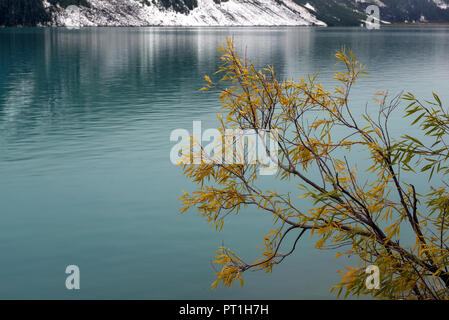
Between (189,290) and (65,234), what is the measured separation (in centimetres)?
677

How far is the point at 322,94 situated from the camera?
38.8 feet

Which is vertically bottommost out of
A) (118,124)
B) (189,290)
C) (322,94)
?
(189,290)

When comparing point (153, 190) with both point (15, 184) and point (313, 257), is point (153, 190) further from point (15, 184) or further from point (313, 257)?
point (313, 257)

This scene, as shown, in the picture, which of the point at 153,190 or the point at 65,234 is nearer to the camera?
the point at 65,234

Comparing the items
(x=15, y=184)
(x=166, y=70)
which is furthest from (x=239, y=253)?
(x=166, y=70)

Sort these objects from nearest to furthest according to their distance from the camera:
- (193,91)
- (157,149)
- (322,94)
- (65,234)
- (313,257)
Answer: (322,94) < (313,257) < (65,234) < (157,149) < (193,91)

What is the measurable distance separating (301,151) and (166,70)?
77762 millimetres

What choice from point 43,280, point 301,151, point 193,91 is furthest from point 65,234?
point 193,91

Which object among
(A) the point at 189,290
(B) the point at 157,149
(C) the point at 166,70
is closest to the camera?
(A) the point at 189,290

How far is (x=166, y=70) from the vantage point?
88.2m

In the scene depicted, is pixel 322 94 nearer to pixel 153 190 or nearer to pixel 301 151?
pixel 301 151

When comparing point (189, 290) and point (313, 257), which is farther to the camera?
point (313, 257)

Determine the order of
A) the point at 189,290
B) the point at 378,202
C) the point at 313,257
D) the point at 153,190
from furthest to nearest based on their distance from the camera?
1. the point at 153,190
2. the point at 313,257
3. the point at 189,290
4. the point at 378,202

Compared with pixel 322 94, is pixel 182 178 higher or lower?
lower
